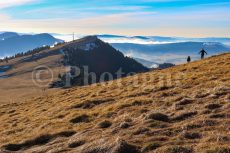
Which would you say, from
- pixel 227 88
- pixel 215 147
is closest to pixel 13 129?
pixel 227 88

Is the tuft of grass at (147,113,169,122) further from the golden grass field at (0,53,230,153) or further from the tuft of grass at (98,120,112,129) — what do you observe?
the tuft of grass at (98,120,112,129)

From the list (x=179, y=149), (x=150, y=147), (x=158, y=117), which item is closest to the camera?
(x=179, y=149)

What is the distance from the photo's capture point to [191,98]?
86.0 ft

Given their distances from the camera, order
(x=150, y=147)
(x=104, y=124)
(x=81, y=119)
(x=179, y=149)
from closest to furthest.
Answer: (x=179, y=149) < (x=150, y=147) < (x=104, y=124) < (x=81, y=119)

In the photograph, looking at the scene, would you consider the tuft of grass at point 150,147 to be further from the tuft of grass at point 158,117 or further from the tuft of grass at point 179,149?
the tuft of grass at point 158,117

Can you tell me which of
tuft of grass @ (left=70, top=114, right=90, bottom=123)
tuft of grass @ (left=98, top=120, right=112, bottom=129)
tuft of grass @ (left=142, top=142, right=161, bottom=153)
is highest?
tuft of grass @ (left=142, top=142, right=161, bottom=153)

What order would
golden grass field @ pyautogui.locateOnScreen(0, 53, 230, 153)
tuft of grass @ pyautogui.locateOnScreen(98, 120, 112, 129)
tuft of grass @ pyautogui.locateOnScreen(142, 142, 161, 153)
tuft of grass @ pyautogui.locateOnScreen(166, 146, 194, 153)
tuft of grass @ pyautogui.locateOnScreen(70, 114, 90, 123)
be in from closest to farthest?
tuft of grass @ pyautogui.locateOnScreen(166, 146, 194, 153), tuft of grass @ pyautogui.locateOnScreen(142, 142, 161, 153), golden grass field @ pyautogui.locateOnScreen(0, 53, 230, 153), tuft of grass @ pyautogui.locateOnScreen(98, 120, 112, 129), tuft of grass @ pyautogui.locateOnScreen(70, 114, 90, 123)

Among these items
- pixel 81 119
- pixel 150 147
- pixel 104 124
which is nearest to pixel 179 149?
pixel 150 147

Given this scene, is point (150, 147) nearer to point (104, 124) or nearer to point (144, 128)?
point (144, 128)

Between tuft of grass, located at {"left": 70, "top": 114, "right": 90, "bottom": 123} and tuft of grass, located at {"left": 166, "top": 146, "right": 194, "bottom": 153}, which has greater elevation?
tuft of grass, located at {"left": 166, "top": 146, "right": 194, "bottom": 153}

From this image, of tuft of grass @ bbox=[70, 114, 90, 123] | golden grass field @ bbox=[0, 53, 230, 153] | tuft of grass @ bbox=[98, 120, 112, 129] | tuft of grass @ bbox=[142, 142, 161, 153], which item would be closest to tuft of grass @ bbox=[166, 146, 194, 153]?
golden grass field @ bbox=[0, 53, 230, 153]

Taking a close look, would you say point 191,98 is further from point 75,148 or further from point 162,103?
point 75,148

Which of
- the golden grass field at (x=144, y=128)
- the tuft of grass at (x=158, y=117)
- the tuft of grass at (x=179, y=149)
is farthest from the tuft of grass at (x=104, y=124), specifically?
the tuft of grass at (x=179, y=149)

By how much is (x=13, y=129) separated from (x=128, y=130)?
11.7 meters
